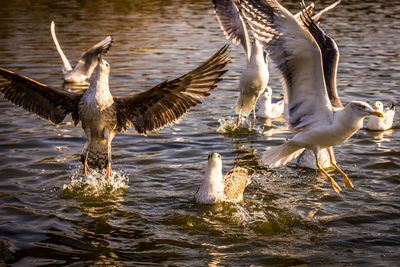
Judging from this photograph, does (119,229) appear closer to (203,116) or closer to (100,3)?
(203,116)

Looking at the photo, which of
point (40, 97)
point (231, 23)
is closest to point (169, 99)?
point (40, 97)

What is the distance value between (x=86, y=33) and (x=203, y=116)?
11.3 m

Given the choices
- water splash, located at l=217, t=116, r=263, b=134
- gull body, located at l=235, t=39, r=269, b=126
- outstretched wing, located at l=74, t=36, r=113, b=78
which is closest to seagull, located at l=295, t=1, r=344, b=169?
gull body, located at l=235, t=39, r=269, b=126

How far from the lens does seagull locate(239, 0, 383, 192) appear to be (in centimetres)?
661

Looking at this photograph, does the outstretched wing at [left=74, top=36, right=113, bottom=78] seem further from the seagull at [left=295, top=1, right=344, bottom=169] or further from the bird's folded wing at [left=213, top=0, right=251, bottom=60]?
the seagull at [left=295, top=1, right=344, bottom=169]

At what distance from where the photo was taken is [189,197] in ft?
24.8

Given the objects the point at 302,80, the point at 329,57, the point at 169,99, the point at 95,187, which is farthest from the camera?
the point at 95,187

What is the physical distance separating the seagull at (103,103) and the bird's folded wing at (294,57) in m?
0.61

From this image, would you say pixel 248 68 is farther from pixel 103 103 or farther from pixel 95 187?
pixel 95 187

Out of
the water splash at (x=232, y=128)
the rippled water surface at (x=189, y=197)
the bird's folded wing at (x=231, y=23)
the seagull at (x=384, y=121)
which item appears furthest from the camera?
the bird's folded wing at (x=231, y=23)

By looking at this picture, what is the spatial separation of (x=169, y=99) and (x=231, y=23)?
484 cm

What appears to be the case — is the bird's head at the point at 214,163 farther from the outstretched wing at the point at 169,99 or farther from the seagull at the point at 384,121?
the seagull at the point at 384,121

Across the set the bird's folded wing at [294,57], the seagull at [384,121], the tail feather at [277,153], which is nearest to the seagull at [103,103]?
the bird's folded wing at [294,57]

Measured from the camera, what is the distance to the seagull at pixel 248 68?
10.9 m
